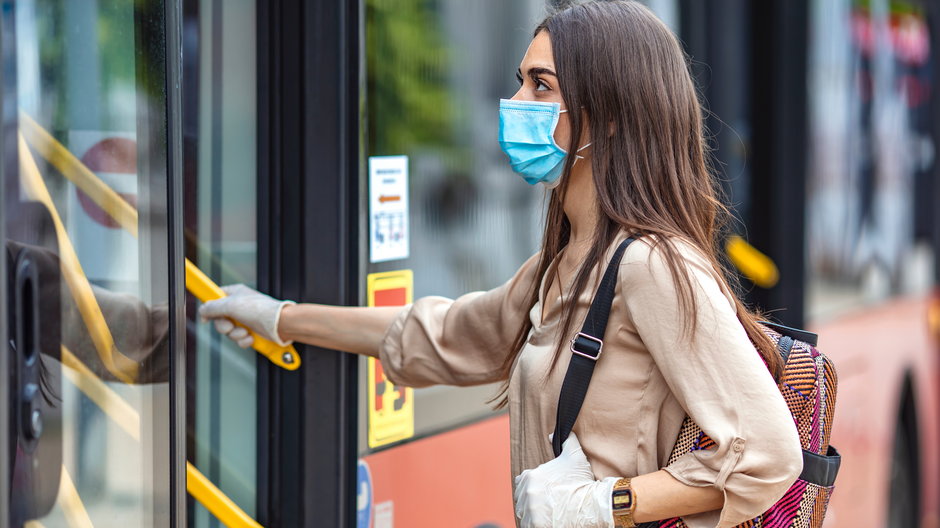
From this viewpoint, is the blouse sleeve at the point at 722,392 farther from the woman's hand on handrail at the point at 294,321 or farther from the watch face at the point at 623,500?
the woman's hand on handrail at the point at 294,321

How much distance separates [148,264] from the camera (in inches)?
67.4

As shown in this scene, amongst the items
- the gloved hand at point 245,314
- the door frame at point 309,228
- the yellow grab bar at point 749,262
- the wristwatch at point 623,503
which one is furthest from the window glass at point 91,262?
the yellow grab bar at point 749,262

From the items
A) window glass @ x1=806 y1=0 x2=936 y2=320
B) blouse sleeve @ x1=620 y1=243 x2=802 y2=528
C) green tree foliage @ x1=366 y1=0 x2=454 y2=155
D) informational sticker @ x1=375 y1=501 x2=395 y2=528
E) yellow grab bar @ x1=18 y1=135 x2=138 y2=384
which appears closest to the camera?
yellow grab bar @ x1=18 y1=135 x2=138 y2=384

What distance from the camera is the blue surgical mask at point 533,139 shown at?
1.74 m

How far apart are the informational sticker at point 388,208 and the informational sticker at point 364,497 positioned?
40 centimetres

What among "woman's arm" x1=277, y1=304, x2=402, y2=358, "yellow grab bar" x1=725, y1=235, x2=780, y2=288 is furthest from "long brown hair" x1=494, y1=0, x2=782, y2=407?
"yellow grab bar" x1=725, y1=235, x2=780, y2=288

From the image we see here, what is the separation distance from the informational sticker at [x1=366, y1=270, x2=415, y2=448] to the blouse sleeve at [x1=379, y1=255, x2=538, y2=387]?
0.10 metres

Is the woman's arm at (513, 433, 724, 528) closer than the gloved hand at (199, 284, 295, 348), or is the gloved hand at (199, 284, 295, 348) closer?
the woman's arm at (513, 433, 724, 528)

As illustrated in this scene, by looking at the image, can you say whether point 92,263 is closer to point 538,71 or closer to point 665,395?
point 538,71

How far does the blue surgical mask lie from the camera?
174 centimetres

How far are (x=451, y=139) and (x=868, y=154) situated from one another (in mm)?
2701

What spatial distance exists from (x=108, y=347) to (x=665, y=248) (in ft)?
2.60

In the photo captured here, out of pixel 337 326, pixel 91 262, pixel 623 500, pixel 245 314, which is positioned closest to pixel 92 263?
pixel 91 262

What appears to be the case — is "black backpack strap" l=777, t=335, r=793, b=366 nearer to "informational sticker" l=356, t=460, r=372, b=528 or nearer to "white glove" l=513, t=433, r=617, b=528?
"white glove" l=513, t=433, r=617, b=528
